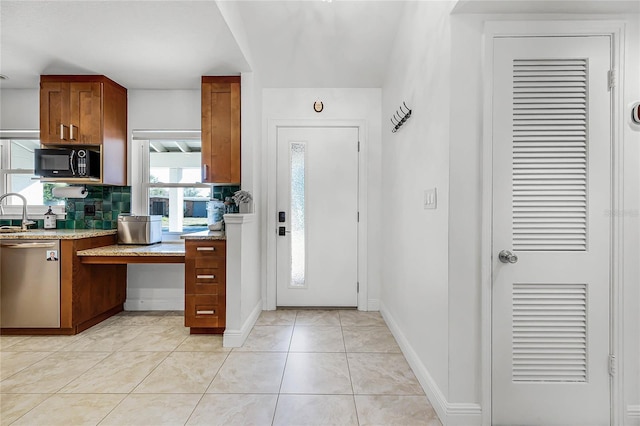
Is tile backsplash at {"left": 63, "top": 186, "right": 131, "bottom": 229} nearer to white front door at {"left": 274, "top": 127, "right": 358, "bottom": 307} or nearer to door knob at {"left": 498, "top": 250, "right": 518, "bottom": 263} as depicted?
white front door at {"left": 274, "top": 127, "right": 358, "bottom": 307}

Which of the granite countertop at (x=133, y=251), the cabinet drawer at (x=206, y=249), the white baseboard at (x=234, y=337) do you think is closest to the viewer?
the white baseboard at (x=234, y=337)

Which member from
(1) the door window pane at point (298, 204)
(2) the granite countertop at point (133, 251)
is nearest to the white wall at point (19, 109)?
(2) the granite countertop at point (133, 251)

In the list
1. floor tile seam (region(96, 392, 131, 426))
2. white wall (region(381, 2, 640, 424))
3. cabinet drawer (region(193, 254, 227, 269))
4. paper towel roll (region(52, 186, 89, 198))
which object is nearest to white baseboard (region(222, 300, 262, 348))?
cabinet drawer (region(193, 254, 227, 269))

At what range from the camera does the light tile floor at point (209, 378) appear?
5.85 feet

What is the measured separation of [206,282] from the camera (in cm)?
284

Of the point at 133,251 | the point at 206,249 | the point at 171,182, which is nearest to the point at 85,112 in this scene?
the point at 171,182

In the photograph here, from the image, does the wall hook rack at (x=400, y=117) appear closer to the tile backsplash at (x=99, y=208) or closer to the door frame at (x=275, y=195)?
the door frame at (x=275, y=195)

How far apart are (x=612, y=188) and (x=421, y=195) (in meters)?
0.96

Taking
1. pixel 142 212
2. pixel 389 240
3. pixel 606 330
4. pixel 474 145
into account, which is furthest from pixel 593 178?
pixel 142 212

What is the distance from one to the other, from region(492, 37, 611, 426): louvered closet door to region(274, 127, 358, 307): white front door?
80.1 inches

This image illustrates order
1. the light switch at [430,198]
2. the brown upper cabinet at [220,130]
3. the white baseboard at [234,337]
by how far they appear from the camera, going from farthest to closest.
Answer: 1. the brown upper cabinet at [220,130]
2. the white baseboard at [234,337]
3. the light switch at [430,198]

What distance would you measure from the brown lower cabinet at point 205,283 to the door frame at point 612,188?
205cm

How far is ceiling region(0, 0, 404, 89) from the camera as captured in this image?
2.24 metres

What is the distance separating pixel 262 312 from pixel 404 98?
8.48 feet
